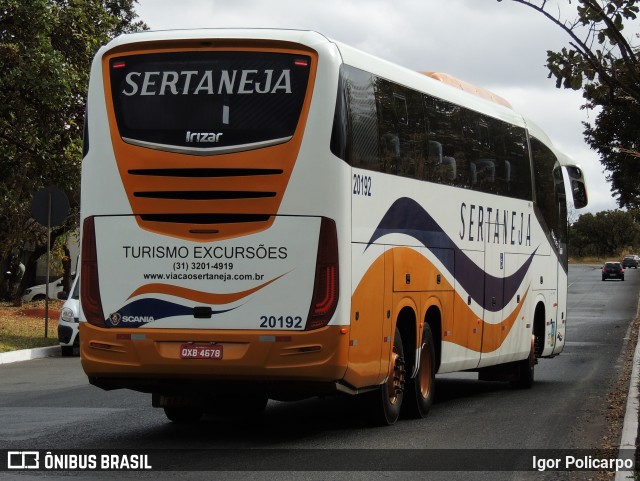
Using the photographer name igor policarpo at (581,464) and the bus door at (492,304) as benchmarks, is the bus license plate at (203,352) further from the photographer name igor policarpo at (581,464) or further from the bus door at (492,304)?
the bus door at (492,304)

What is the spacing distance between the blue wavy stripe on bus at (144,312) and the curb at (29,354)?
11.1 meters

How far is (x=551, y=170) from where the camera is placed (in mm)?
20688

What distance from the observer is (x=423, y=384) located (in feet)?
47.9

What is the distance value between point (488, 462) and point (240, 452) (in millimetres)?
2118

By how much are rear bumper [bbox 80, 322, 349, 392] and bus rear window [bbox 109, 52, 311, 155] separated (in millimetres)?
1679

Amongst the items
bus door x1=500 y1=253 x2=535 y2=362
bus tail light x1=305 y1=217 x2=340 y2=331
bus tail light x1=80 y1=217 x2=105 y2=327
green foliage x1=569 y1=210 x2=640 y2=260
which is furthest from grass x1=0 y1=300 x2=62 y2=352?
green foliage x1=569 y1=210 x2=640 y2=260

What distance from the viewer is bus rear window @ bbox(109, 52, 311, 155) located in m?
11.8

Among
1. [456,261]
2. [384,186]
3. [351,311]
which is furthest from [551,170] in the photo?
[351,311]

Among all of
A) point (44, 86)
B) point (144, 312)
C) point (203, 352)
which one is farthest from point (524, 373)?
point (44, 86)

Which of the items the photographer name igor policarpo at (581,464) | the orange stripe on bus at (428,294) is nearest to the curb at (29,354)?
the orange stripe on bus at (428,294)

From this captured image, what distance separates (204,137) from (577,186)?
1203cm

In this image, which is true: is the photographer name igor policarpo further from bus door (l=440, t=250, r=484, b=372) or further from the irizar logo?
bus door (l=440, t=250, r=484, b=372)

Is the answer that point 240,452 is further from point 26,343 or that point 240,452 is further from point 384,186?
point 26,343

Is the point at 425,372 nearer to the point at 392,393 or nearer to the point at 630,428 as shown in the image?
the point at 392,393
